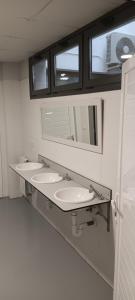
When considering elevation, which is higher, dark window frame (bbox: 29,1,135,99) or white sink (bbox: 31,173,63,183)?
dark window frame (bbox: 29,1,135,99)

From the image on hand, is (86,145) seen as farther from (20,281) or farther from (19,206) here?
(19,206)

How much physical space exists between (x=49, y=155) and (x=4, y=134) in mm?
1420

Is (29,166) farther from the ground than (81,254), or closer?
Result: farther from the ground

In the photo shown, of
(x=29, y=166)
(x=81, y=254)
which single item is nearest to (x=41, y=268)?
(x=81, y=254)

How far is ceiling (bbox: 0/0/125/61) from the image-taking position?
183 centimetres

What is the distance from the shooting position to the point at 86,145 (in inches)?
98.9

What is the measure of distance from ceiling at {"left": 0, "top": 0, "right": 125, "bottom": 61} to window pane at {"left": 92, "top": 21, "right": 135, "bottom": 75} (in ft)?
0.61

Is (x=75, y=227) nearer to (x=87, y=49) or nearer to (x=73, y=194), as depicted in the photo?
(x=73, y=194)

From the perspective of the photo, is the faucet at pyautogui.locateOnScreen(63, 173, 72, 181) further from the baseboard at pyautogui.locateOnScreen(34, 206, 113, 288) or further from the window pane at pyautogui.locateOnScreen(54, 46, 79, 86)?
the window pane at pyautogui.locateOnScreen(54, 46, 79, 86)

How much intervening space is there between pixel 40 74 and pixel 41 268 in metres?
2.55

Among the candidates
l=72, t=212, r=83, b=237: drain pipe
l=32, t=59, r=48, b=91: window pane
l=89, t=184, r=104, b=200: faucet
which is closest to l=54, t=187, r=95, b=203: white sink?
l=89, t=184, r=104, b=200: faucet

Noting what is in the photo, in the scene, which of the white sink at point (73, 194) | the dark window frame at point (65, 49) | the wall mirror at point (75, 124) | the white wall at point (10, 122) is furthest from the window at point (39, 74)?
the white sink at point (73, 194)

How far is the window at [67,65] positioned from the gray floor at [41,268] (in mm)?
1897

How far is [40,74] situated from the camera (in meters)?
3.58
